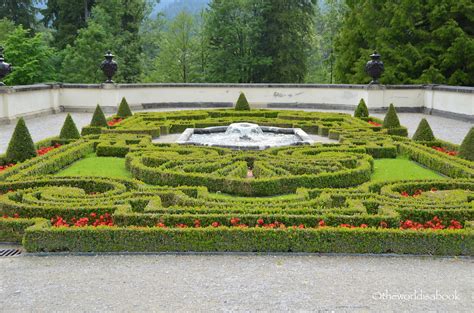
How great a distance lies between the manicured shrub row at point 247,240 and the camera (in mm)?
8070

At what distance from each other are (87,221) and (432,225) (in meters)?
5.38

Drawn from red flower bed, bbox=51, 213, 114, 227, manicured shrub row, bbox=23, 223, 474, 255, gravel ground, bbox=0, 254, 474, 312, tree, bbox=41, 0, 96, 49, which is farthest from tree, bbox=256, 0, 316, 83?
gravel ground, bbox=0, 254, 474, 312

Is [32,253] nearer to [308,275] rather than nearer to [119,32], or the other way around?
[308,275]

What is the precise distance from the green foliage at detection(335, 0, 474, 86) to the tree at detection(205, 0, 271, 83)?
10211 mm

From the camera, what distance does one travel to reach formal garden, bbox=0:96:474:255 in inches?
320

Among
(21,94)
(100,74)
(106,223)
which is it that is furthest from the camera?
(100,74)

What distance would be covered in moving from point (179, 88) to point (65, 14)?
869 inches

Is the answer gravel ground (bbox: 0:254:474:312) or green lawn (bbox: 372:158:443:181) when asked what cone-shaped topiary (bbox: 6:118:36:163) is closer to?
gravel ground (bbox: 0:254:474:312)

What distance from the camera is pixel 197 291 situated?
6719 millimetres

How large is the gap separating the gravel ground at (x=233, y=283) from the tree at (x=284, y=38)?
37.2 metres

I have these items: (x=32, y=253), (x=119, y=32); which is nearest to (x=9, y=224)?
(x=32, y=253)

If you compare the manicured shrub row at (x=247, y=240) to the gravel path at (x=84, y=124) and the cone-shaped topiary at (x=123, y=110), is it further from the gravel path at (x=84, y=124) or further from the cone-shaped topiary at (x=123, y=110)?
the cone-shaped topiary at (x=123, y=110)

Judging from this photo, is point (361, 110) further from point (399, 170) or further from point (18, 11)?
point (18, 11)

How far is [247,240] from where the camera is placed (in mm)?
8133
